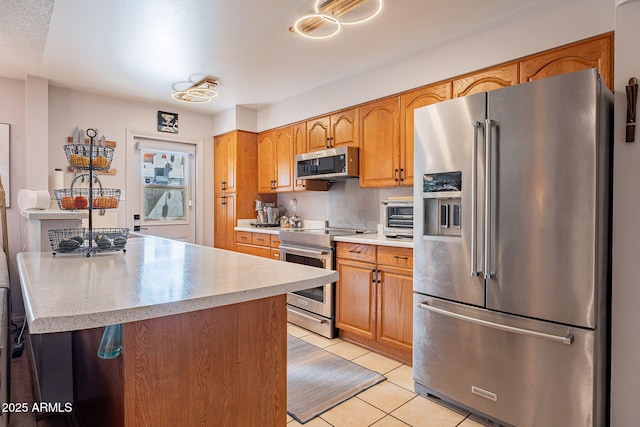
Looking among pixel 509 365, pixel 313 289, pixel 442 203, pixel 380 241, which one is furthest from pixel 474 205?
pixel 313 289

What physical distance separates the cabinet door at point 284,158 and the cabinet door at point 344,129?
2.34 ft

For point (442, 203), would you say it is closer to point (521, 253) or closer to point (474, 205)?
point (474, 205)

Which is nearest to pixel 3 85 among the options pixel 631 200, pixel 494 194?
pixel 494 194

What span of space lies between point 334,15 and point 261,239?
2518 millimetres

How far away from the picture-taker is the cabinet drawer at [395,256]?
8.80 ft

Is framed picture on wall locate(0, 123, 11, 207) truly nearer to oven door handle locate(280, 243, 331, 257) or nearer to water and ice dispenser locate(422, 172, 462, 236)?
oven door handle locate(280, 243, 331, 257)

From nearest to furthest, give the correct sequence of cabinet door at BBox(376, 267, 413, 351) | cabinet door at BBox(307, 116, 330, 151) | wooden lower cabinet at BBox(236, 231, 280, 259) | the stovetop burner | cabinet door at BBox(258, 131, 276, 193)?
1. cabinet door at BBox(376, 267, 413, 351)
2. the stovetop burner
3. cabinet door at BBox(307, 116, 330, 151)
4. wooden lower cabinet at BBox(236, 231, 280, 259)
5. cabinet door at BBox(258, 131, 276, 193)

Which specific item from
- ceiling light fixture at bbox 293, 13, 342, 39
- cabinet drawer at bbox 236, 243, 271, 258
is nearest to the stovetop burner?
cabinet drawer at bbox 236, 243, 271, 258

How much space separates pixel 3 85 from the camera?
11.8 feet

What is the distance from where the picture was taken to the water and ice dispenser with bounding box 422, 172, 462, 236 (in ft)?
7.04

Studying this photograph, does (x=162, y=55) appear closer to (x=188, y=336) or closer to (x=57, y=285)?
(x=57, y=285)

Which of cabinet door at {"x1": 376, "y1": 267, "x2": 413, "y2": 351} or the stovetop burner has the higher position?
the stovetop burner

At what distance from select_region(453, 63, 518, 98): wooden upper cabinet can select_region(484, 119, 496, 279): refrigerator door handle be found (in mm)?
754

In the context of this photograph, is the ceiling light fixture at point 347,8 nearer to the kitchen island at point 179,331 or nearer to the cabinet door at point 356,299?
the kitchen island at point 179,331
